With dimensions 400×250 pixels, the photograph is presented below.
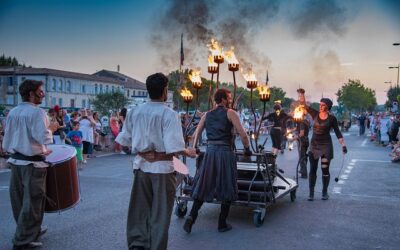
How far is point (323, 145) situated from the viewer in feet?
27.1

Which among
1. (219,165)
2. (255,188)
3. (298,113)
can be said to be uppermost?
(298,113)

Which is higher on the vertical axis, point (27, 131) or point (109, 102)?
point (109, 102)

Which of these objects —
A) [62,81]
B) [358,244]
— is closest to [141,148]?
[358,244]

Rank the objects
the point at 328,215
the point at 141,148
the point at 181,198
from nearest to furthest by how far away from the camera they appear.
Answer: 1. the point at 141,148
2. the point at 181,198
3. the point at 328,215

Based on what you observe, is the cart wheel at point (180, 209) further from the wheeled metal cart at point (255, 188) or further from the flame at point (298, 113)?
the flame at point (298, 113)

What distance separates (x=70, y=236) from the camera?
5.66 m

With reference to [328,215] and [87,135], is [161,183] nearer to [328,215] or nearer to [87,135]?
[328,215]

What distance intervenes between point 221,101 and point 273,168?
1.78 meters

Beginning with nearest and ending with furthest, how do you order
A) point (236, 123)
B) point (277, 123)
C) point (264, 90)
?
point (236, 123), point (264, 90), point (277, 123)

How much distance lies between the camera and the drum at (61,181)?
5.23m

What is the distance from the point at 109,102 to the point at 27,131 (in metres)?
56.9

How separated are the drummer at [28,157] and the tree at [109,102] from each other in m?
55.7

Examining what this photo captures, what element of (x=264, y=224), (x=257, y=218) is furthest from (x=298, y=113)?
(x=257, y=218)

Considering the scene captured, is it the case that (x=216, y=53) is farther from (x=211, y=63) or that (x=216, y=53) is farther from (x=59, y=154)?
(x=59, y=154)
